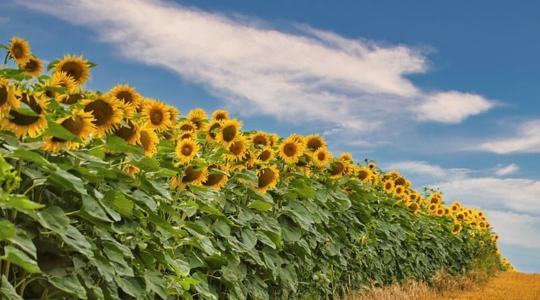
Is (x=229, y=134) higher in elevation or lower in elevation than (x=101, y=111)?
higher

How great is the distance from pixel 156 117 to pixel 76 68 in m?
0.81

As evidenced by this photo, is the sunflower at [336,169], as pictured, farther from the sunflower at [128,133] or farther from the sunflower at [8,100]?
the sunflower at [8,100]

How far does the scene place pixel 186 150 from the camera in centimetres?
525

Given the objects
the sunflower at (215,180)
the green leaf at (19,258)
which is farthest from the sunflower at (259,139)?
the green leaf at (19,258)

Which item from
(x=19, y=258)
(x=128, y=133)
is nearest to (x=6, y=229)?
(x=19, y=258)

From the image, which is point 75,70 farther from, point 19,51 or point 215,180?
point 215,180

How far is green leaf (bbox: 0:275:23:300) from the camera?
126 inches

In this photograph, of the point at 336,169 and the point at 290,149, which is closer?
the point at 290,149

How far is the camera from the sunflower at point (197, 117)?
6957 millimetres

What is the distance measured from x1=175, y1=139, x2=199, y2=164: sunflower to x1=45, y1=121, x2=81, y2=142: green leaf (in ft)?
5.89

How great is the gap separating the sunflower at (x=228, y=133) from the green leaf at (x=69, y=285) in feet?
9.16

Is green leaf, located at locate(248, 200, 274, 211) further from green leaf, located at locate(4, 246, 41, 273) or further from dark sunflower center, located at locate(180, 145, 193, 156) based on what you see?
green leaf, located at locate(4, 246, 41, 273)

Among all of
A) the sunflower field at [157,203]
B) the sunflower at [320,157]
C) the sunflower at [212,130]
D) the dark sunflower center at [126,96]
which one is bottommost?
the sunflower field at [157,203]

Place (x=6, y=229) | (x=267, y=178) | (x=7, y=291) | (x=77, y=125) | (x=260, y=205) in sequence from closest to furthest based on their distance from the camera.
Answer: (x=6, y=229) → (x=7, y=291) → (x=77, y=125) → (x=260, y=205) → (x=267, y=178)
